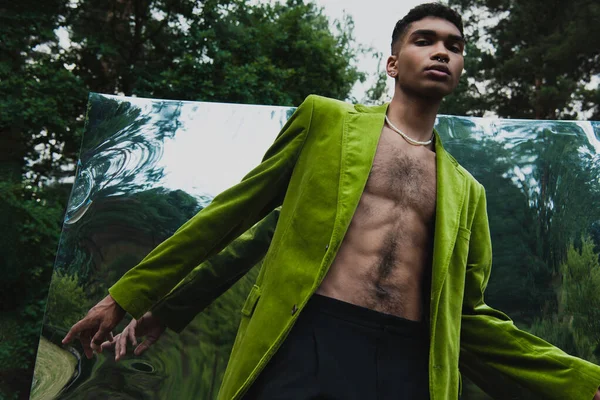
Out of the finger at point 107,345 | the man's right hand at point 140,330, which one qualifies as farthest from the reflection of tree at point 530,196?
the finger at point 107,345

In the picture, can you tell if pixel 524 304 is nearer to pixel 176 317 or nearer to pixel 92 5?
pixel 176 317

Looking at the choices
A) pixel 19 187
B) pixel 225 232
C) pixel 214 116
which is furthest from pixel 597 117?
pixel 225 232

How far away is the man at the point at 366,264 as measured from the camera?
1927 millimetres

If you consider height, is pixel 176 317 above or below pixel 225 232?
below

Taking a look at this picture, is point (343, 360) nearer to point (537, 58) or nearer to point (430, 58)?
point (430, 58)

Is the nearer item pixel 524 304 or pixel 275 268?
pixel 275 268

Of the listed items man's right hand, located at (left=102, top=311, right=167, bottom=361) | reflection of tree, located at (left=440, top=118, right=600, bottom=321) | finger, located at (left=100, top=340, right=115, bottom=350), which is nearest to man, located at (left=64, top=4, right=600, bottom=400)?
man's right hand, located at (left=102, top=311, right=167, bottom=361)

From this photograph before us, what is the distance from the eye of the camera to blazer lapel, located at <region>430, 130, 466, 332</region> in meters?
2.08

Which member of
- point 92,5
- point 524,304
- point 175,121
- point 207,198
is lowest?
point 524,304

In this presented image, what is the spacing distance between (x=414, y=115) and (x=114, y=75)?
874 centimetres

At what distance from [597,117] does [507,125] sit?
12720 millimetres

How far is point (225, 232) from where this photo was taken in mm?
2127

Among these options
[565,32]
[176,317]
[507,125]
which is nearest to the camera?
[176,317]

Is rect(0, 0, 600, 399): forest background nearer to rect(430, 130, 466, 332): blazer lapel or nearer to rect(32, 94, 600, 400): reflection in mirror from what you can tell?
rect(32, 94, 600, 400): reflection in mirror
